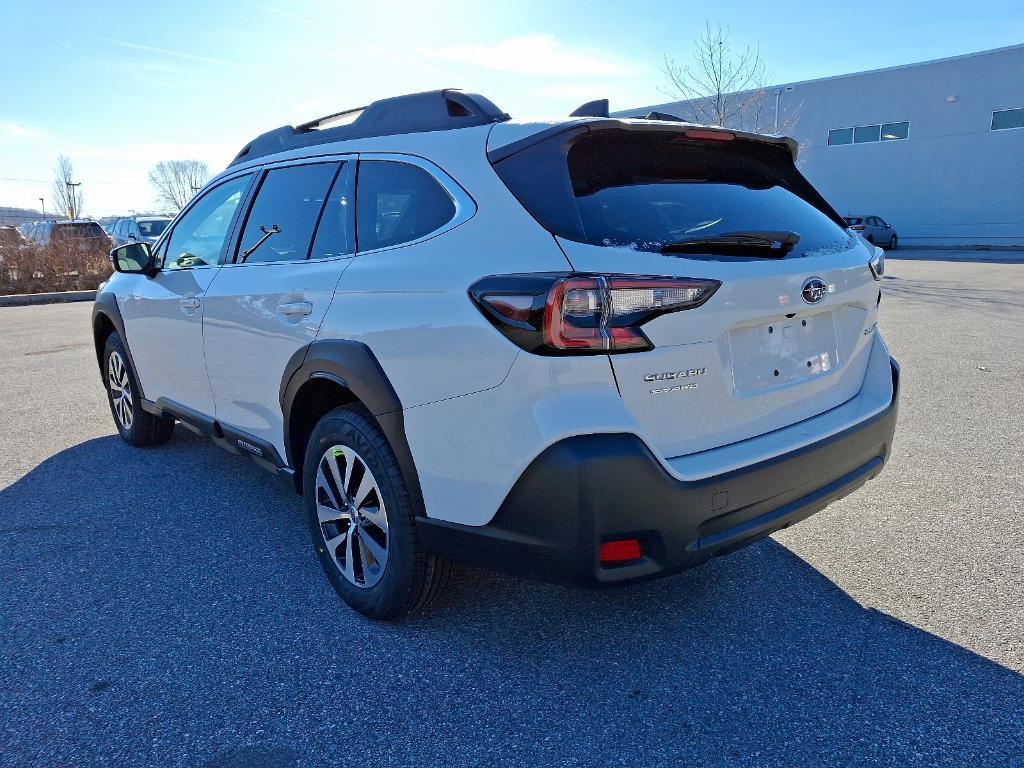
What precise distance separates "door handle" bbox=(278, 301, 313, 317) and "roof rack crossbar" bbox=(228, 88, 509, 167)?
2.43ft

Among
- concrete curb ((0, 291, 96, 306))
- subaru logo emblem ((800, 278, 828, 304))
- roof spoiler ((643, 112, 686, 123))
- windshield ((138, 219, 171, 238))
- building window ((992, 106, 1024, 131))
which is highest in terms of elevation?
building window ((992, 106, 1024, 131))

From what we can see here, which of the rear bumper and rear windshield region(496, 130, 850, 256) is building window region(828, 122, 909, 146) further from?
the rear bumper

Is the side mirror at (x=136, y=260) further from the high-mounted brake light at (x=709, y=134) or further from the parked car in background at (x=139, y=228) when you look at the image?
the parked car in background at (x=139, y=228)

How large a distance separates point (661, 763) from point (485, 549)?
2.55 ft

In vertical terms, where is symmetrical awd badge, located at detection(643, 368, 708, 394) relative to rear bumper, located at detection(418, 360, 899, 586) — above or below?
above

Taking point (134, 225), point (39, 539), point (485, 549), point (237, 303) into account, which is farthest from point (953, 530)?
point (134, 225)

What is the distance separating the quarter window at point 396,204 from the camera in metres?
2.56

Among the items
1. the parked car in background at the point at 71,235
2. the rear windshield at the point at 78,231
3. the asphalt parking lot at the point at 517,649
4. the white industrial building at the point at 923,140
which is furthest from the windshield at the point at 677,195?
the white industrial building at the point at 923,140

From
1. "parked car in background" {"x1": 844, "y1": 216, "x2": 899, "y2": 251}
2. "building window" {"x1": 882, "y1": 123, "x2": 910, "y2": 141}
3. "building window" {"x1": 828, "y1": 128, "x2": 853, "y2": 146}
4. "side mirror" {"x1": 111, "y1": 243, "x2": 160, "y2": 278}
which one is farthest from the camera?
"building window" {"x1": 828, "y1": 128, "x2": 853, "y2": 146}

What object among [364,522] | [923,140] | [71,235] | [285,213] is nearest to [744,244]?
A: [364,522]

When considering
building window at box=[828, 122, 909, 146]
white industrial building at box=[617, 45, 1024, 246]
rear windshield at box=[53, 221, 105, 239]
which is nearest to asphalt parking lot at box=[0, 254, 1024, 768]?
rear windshield at box=[53, 221, 105, 239]

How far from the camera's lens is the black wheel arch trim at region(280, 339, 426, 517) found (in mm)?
2477

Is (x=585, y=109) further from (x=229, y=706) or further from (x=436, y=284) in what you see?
(x=229, y=706)

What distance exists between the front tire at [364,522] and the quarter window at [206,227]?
1.45 m
